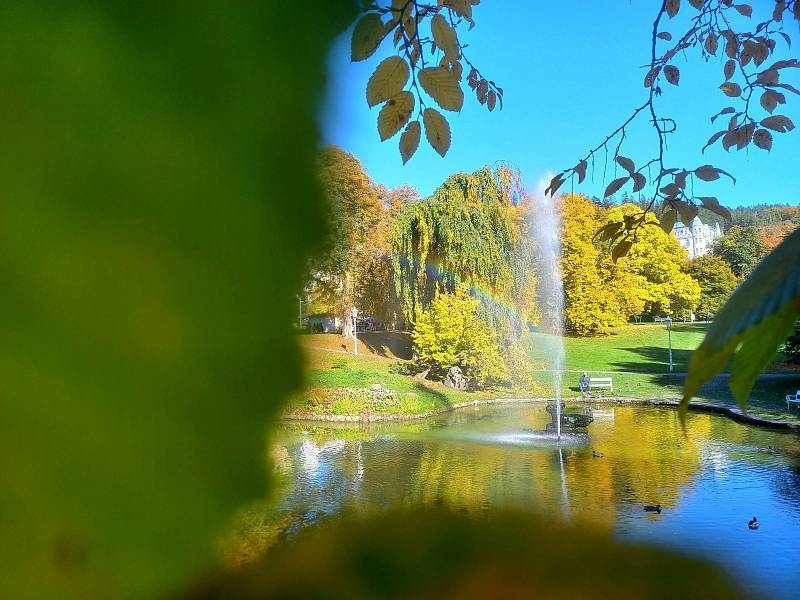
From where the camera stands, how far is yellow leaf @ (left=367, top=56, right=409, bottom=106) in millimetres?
243

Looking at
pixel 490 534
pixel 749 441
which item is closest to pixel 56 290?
pixel 490 534

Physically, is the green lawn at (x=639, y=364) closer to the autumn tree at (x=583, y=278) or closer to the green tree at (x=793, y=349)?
the green tree at (x=793, y=349)

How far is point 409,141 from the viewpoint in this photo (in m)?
0.32

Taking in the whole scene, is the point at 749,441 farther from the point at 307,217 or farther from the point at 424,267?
the point at 307,217

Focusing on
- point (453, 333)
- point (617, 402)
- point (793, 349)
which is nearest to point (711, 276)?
point (793, 349)

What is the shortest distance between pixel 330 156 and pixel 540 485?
2387 mm

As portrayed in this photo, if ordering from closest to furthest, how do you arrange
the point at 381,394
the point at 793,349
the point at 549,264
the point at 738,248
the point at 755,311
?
the point at 755,311, the point at 738,248, the point at 381,394, the point at 793,349, the point at 549,264

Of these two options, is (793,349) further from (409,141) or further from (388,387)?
(409,141)

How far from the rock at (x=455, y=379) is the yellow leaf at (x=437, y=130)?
16.1 feet

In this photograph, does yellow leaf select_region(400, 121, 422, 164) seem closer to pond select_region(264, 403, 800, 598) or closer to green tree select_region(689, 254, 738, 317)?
pond select_region(264, 403, 800, 598)

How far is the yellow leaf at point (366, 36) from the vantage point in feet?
0.66

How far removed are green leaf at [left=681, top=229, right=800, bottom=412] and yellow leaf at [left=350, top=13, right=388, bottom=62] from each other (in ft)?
0.51

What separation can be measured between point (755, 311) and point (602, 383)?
5.71 m

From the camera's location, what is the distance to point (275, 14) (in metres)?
0.14
